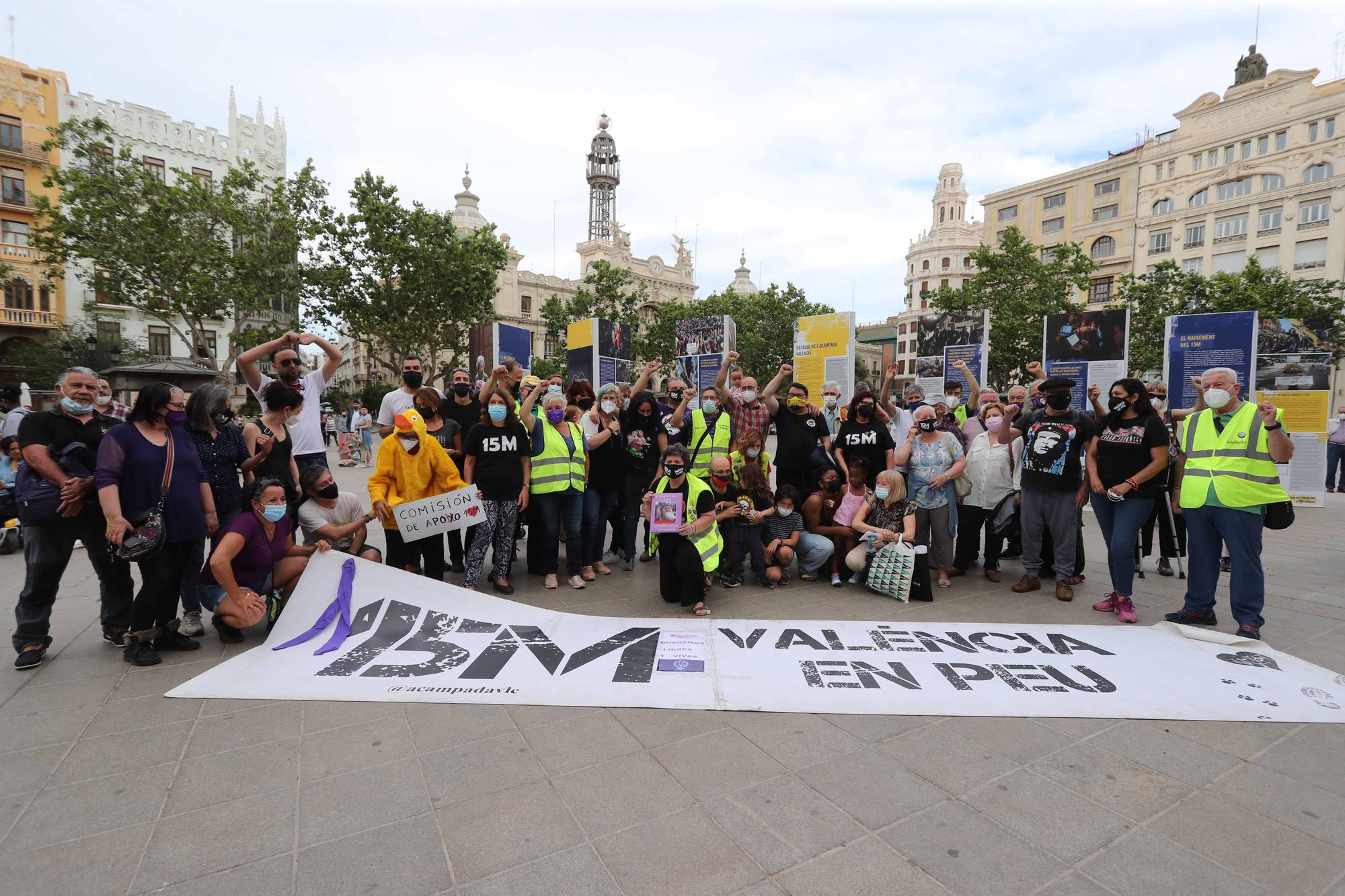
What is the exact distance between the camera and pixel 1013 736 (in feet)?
10.3

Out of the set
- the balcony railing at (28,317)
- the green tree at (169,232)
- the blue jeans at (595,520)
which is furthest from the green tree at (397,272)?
the blue jeans at (595,520)

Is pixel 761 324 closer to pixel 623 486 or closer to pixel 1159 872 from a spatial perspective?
pixel 623 486

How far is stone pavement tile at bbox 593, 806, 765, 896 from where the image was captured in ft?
7.02

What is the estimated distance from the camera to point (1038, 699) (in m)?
3.52

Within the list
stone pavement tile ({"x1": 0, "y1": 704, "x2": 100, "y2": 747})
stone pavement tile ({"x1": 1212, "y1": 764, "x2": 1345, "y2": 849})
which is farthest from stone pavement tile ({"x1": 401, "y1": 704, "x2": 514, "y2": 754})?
stone pavement tile ({"x1": 1212, "y1": 764, "x2": 1345, "y2": 849})

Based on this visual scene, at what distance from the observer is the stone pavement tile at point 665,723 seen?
3.15 metres

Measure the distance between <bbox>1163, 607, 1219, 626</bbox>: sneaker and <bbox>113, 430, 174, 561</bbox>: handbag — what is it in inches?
278

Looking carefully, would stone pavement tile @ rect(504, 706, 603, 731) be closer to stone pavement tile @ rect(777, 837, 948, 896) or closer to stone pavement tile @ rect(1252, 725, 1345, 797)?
stone pavement tile @ rect(777, 837, 948, 896)

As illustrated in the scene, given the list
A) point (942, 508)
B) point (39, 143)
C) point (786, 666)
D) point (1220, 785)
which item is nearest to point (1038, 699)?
point (1220, 785)

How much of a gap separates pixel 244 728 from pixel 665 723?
2140 millimetres

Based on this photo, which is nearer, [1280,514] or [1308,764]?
[1308,764]

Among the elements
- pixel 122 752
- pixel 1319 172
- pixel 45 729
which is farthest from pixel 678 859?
pixel 1319 172

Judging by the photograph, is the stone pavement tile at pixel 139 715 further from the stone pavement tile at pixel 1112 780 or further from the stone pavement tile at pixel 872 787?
the stone pavement tile at pixel 1112 780

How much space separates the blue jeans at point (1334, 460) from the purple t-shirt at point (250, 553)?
18409 mm
